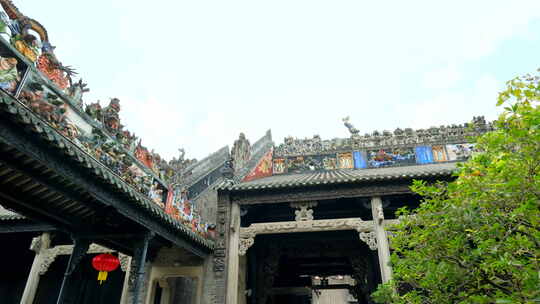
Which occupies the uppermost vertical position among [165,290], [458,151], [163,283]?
[458,151]

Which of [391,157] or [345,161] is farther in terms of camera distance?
[345,161]

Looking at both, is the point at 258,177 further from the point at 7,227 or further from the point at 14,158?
the point at 14,158

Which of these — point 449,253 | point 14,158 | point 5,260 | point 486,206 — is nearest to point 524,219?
point 486,206

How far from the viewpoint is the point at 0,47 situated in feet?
12.0

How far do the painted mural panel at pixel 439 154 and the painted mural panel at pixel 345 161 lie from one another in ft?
8.46

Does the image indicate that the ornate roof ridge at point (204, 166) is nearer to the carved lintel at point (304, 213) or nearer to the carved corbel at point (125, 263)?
the carved corbel at point (125, 263)

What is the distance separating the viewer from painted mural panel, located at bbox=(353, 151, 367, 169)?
448 inches

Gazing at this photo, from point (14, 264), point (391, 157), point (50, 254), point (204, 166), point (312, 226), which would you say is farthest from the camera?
point (204, 166)

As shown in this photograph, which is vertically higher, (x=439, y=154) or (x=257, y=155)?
(x=257, y=155)

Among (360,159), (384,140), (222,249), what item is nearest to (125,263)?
(222,249)

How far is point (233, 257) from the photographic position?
8211 mm

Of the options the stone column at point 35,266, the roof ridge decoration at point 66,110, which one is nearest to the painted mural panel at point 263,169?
the roof ridge decoration at point 66,110

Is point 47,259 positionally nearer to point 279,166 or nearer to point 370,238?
point 279,166

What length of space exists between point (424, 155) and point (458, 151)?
3.55 ft
